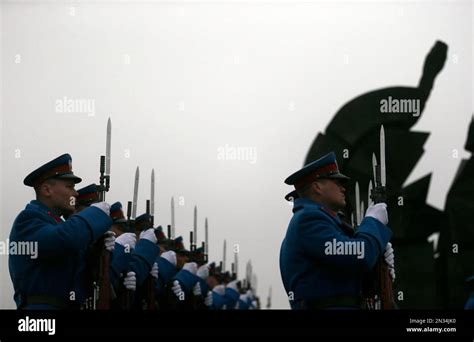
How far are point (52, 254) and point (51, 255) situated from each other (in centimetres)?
1

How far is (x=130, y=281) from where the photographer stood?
6.56 m

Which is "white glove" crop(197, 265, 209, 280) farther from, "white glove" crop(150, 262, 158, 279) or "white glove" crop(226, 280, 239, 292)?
"white glove" crop(226, 280, 239, 292)

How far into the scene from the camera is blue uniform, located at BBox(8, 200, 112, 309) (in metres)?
5.43

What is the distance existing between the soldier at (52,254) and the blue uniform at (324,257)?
42.5 inches

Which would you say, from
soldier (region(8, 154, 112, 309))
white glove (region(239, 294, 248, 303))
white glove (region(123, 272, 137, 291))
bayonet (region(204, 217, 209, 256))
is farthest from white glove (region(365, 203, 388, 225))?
white glove (region(239, 294, 248, 303))

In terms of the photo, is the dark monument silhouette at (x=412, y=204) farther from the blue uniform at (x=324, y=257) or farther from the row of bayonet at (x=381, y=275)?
the blue uniform at (x=324, y=257)

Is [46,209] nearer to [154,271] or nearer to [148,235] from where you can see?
[148,235]

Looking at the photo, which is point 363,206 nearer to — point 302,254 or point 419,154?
point 419,154

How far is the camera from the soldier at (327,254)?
5152 millimetres

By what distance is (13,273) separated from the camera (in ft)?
18.5

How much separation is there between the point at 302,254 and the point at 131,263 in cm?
184

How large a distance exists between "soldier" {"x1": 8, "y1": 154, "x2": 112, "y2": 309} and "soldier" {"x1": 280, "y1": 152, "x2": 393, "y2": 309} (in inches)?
42.0

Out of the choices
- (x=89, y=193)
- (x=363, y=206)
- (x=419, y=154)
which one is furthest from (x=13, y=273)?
(x=419, y=154)

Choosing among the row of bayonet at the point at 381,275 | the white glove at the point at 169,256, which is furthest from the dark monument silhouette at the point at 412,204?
the row of bayonet at the point at 381,275
